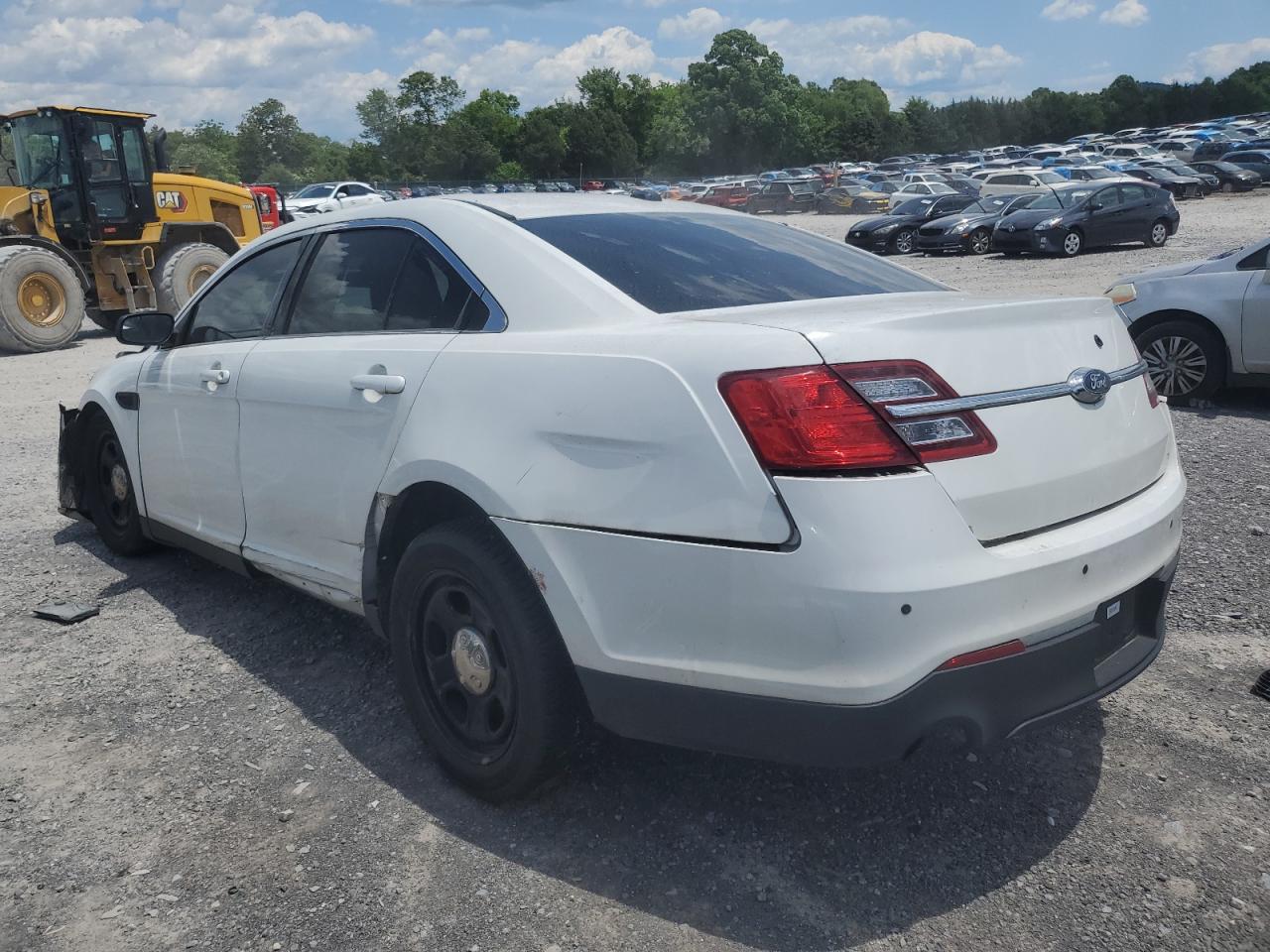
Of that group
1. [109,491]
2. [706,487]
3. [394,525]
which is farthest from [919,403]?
[109,491]

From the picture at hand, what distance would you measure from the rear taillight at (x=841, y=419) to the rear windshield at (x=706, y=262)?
0.59 metres

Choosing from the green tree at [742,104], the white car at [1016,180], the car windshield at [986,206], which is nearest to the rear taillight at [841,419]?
the car windshield at [986,206]

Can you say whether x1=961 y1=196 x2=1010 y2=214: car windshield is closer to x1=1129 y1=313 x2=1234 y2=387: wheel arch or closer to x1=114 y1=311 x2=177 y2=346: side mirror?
x1=1129 y1=313 x2=1234 y2=387: wheel arch

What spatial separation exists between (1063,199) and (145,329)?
23.0 meters

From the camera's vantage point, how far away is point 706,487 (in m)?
2.38

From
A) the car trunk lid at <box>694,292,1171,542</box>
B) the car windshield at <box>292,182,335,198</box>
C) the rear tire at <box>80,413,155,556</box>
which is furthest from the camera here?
the car windshield at <box>292,182,335,198</box>

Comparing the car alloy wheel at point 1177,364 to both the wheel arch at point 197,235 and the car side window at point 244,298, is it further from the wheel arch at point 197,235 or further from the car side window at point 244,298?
the wheel arch at point 197,235

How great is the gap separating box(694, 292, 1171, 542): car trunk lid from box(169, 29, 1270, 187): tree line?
8356 cm

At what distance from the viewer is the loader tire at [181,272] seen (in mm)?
15203

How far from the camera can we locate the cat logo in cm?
1611

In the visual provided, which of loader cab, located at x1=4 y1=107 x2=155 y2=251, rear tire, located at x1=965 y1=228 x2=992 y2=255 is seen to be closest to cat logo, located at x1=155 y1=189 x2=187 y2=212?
loader cab, located at x1=4 y1=107 x2=155 y2=251

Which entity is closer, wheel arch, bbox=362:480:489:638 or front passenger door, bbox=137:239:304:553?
wheel arch, bbox=362:480:489:638

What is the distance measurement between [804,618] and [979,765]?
50.0 inches

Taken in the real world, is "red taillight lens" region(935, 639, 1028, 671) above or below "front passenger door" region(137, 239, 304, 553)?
below
